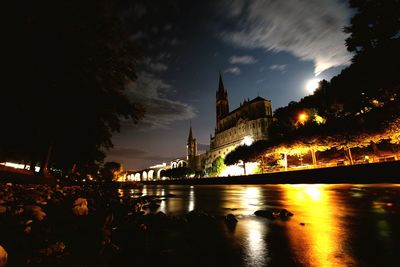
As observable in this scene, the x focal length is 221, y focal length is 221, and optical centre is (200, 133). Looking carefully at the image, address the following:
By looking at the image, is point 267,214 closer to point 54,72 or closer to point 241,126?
point 54,72

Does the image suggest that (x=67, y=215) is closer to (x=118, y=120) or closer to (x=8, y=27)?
(x=8, y=27)

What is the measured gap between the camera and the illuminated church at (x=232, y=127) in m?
97.9

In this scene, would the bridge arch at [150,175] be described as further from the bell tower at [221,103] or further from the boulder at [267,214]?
the boulder at [267,214]

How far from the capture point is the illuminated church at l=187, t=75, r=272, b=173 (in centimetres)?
9788

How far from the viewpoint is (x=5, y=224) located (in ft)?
7.13

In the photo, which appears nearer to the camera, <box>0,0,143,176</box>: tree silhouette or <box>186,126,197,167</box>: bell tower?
<box>0,0,143,176</box>: tree silhouette

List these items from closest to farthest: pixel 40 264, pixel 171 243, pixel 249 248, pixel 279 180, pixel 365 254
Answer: pixel 40 264, pixel 365 254, pixel 249 248, pixel 171 243, pixel 279 180

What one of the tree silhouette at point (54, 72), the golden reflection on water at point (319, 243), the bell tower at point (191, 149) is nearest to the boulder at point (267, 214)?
the golden reflection on water at point (319, 243)

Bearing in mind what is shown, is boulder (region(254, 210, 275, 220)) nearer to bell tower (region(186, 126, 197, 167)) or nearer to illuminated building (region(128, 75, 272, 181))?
illuminated building (region(128, 75, 272, 181))

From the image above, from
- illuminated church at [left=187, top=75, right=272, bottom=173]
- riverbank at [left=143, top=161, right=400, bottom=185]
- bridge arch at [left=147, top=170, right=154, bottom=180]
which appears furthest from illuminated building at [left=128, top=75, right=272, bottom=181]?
riverbank at [left=143, top=161, right=400, bottom=185]

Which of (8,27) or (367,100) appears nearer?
(8,27)

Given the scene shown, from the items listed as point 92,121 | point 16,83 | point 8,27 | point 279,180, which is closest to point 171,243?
point 8,27

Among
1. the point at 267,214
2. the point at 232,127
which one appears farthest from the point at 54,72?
the point at 232,127

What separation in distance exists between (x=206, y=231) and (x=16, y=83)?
34.2ft
